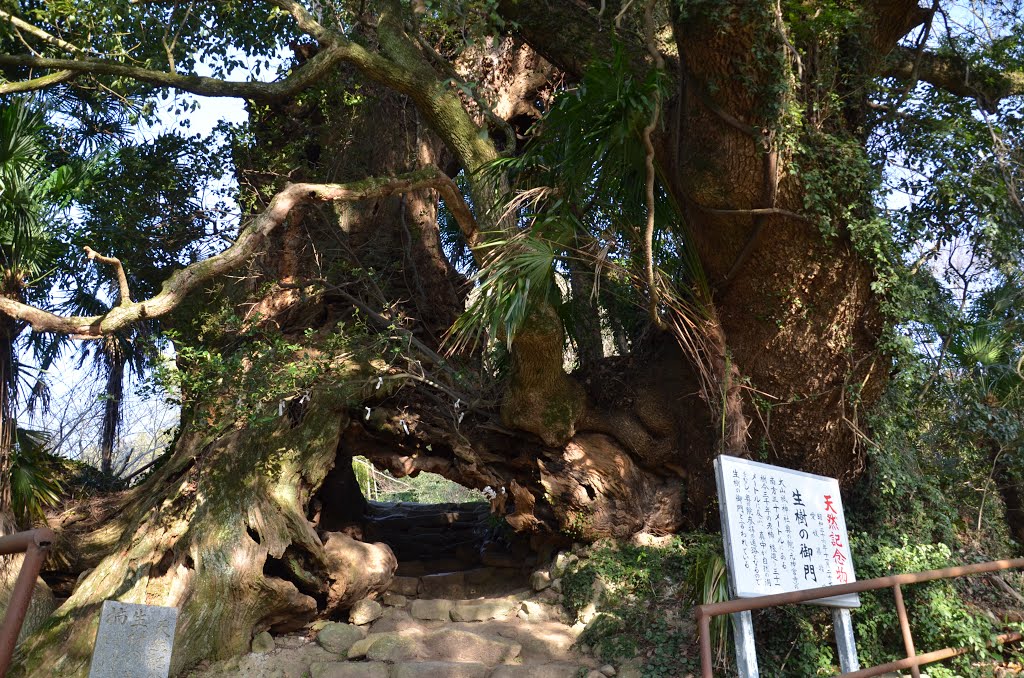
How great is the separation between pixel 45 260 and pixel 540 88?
5587 millimetres

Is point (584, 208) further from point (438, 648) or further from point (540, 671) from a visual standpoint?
A: point (438, 648)

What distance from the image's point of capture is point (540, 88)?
9.23 metres

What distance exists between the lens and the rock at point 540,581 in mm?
6789

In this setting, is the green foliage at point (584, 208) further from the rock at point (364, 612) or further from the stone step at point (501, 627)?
the rock at point (364, 612)

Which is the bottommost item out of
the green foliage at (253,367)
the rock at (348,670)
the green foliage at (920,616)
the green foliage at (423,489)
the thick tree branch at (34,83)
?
the rock at (348,670)

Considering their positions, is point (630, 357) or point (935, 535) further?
point (630, 357)

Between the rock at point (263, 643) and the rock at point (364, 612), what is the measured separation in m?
0.76

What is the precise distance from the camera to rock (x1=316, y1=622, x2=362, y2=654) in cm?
617

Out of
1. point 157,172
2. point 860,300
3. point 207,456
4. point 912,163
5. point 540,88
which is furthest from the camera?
point 540,88

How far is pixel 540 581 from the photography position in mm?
6824

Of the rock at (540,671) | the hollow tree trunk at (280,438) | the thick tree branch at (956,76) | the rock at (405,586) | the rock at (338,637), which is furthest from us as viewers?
the rock at (405,586)

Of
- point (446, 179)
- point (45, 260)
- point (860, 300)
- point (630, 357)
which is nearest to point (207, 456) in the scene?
point (45, 260)

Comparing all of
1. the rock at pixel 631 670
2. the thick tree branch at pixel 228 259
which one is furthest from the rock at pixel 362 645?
the thick tree branch at pixel 228 259

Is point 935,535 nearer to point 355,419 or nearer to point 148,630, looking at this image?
point 355,419
